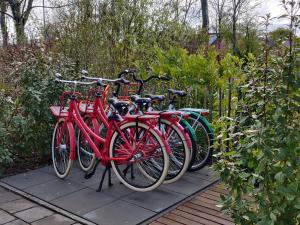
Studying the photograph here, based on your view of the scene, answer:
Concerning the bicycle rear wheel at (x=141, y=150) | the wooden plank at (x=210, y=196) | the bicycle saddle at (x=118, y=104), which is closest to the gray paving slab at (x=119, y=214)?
the bicycle rear wheel at (x=141, y=150)

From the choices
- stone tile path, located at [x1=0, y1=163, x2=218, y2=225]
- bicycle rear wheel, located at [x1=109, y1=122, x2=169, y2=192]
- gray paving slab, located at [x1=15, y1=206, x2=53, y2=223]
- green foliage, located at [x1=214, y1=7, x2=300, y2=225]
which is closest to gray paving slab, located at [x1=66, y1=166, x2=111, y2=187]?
stone tile path, located at [x1=0, y1=163, x2=218, y2=225]

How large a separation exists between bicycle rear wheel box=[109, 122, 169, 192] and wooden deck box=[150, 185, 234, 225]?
0.32m

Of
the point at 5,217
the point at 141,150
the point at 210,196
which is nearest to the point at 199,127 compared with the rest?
the point at 210,196

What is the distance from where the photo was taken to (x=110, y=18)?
5.91m

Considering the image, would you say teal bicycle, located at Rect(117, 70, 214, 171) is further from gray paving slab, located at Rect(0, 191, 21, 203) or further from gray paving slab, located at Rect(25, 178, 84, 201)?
gray paving slab, located at Rect(0, 191, 21, 203)

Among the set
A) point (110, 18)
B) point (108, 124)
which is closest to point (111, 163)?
point (108, 124)

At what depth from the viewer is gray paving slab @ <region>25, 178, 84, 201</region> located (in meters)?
3.32

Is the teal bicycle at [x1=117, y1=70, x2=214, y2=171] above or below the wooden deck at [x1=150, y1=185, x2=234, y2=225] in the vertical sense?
above

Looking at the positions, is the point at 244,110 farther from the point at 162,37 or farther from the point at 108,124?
the point at 162,37

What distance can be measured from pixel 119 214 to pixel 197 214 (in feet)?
2.13

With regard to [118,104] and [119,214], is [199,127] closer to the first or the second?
[118,104]

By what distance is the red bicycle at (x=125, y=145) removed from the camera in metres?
3.17

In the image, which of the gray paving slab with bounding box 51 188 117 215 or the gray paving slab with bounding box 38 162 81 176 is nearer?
the gray paving slab with bounding box 51 188 117 215

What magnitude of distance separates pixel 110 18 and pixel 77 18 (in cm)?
54
